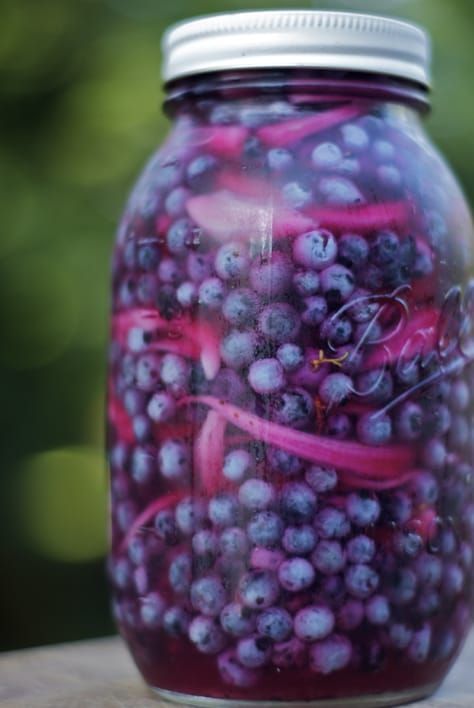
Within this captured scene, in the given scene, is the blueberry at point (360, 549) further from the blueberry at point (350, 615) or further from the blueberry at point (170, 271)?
the blueberry at point (170, 271)

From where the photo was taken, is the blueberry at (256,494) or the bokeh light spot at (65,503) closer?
the blueberry at (256,494)

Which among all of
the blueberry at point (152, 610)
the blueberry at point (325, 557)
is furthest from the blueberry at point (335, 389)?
the blueberry at point (152, 610)

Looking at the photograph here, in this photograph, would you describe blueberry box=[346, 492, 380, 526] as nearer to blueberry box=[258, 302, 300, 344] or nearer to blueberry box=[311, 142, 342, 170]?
blueberry box=[258, 302, 300, 344]

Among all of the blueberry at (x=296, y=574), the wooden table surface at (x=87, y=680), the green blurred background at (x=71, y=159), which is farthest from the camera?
the green blurred background at (x=71, y=159)

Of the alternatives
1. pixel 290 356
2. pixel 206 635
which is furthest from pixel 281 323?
pixel 206 635

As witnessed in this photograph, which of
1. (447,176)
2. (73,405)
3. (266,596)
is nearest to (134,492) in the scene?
(266,596)

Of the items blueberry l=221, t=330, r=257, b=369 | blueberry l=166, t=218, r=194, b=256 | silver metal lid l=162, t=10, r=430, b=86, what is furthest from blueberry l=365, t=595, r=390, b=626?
silver metal lid l=162, t=10, r=430, b=86
